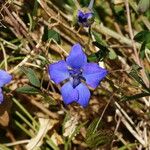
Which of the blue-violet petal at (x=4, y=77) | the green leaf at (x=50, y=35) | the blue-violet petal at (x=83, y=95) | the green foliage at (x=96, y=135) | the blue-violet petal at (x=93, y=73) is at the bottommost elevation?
the green foliage at (x=96, y=135)

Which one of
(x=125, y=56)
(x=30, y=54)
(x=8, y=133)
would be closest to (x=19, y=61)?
(x=30, y=54)

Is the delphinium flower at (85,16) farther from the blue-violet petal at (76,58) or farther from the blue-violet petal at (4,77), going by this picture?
the blue-violet petal at (4,77)

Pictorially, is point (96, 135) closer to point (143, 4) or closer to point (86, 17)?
point (86, 17)

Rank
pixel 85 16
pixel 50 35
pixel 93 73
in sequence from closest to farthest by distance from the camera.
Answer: pixel 93 73 < pixel 85 16 < pixel 50 35

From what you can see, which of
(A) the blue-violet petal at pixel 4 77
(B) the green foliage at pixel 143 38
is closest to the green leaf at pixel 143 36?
(B) the green foliage at pixel 143 38

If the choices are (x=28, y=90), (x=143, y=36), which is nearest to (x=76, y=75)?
(x=28, y=90)

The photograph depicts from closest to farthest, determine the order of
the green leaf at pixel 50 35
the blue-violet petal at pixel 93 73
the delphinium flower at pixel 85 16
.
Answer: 1. the blue-violet petal at pixel 93 73
2. the delphinium flower at pixel 85 16
3. the green leaf at pixel 50 35

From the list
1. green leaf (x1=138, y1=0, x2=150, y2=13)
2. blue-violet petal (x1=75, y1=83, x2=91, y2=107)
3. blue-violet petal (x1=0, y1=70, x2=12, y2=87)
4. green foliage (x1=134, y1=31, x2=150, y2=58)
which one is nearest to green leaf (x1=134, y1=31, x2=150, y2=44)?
green foliage (x1=134, y1=31, x2=150, y2=58)

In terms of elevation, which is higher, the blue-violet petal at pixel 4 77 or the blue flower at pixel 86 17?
the blue flower at pixel 86 17

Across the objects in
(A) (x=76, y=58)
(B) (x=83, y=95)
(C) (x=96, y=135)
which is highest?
(A) (x=76, y=58)
